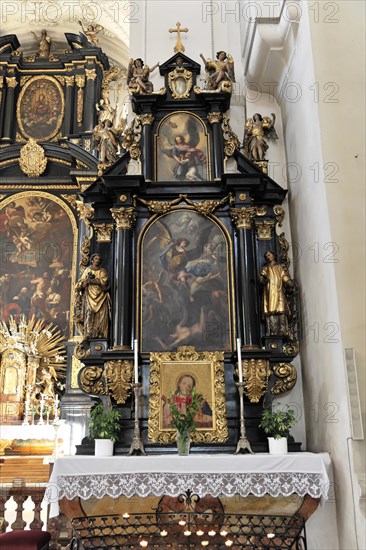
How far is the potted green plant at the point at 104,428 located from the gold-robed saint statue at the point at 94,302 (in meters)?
0.85

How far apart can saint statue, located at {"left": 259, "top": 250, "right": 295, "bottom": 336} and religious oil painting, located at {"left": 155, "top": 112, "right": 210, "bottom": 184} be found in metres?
1.43

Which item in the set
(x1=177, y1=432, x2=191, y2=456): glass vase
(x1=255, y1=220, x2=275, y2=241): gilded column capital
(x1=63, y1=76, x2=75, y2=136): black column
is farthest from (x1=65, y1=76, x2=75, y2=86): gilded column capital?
(x1=177, y1=432, x2=191, y2=456): glass vase

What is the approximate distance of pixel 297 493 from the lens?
4.88 meters

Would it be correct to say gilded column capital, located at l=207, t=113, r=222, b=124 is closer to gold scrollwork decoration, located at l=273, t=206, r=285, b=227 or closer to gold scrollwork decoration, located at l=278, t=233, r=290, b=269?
gold scrollwork decoration, located at l=273, t=206, r=285, b=227

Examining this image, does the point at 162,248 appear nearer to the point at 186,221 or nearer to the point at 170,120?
the point at 186,221

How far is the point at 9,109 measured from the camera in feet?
49.1

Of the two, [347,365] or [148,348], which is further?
[148,348]

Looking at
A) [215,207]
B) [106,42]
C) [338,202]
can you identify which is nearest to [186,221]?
[215,207]

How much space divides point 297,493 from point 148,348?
2.17m

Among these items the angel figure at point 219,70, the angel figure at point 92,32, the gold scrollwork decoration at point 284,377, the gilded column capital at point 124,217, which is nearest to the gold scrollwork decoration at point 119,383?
the gold scrollwork decoration at point 284,377

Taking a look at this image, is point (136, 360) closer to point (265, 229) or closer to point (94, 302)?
point (94, 302)

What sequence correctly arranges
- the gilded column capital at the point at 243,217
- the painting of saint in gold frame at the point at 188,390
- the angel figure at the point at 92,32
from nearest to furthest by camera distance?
the painting of saint in gold frame at the point at 188,390, the gilded column capital at the point at 243,217, the angel figure at the point at 92,32

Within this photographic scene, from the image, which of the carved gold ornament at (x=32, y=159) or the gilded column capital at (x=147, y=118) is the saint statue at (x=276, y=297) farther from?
the carved gold ornament at (x=32, y=159)

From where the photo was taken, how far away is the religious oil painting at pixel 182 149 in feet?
23.1
